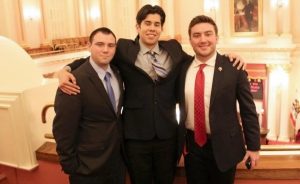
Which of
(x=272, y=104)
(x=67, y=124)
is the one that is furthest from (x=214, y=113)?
(x=272, y=104)

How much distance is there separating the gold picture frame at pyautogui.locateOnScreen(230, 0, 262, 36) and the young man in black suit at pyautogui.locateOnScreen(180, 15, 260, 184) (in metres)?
11.6

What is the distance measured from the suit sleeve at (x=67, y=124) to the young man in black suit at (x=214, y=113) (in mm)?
734

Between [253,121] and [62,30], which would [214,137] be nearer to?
[253,121]

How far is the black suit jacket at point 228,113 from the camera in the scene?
230 centimetres

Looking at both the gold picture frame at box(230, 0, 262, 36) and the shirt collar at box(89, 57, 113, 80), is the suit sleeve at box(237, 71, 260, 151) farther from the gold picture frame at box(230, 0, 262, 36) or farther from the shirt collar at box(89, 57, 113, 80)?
the gold picture frame at box(230, 0, 262, 36)

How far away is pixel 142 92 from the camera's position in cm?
249

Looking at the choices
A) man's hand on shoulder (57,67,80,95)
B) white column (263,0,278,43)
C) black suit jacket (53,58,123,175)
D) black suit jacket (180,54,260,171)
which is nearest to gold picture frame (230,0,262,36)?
white column (263,0,278,43)

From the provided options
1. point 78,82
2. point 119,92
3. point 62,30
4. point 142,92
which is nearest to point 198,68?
point 142,92

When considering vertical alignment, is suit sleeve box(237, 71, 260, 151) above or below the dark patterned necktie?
below

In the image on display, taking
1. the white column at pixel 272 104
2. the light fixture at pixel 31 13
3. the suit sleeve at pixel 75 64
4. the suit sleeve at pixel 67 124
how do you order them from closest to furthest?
the suit sleeve at pixel 67 124 < the suit sleeve at pixel 75 64 < the white column at pixel 272 104 < the light fixture at pixel 31 13

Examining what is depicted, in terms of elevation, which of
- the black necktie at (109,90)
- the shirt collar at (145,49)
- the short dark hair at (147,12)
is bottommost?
the black necktie at (109,90)

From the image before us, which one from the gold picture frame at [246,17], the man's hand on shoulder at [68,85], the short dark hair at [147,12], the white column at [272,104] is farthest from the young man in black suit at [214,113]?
the gold picture frame at [246,17]

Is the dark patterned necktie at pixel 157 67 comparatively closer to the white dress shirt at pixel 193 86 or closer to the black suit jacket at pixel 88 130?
the white dress shirt at pixel 193 86

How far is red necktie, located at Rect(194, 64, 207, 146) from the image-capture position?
7.65 feet
